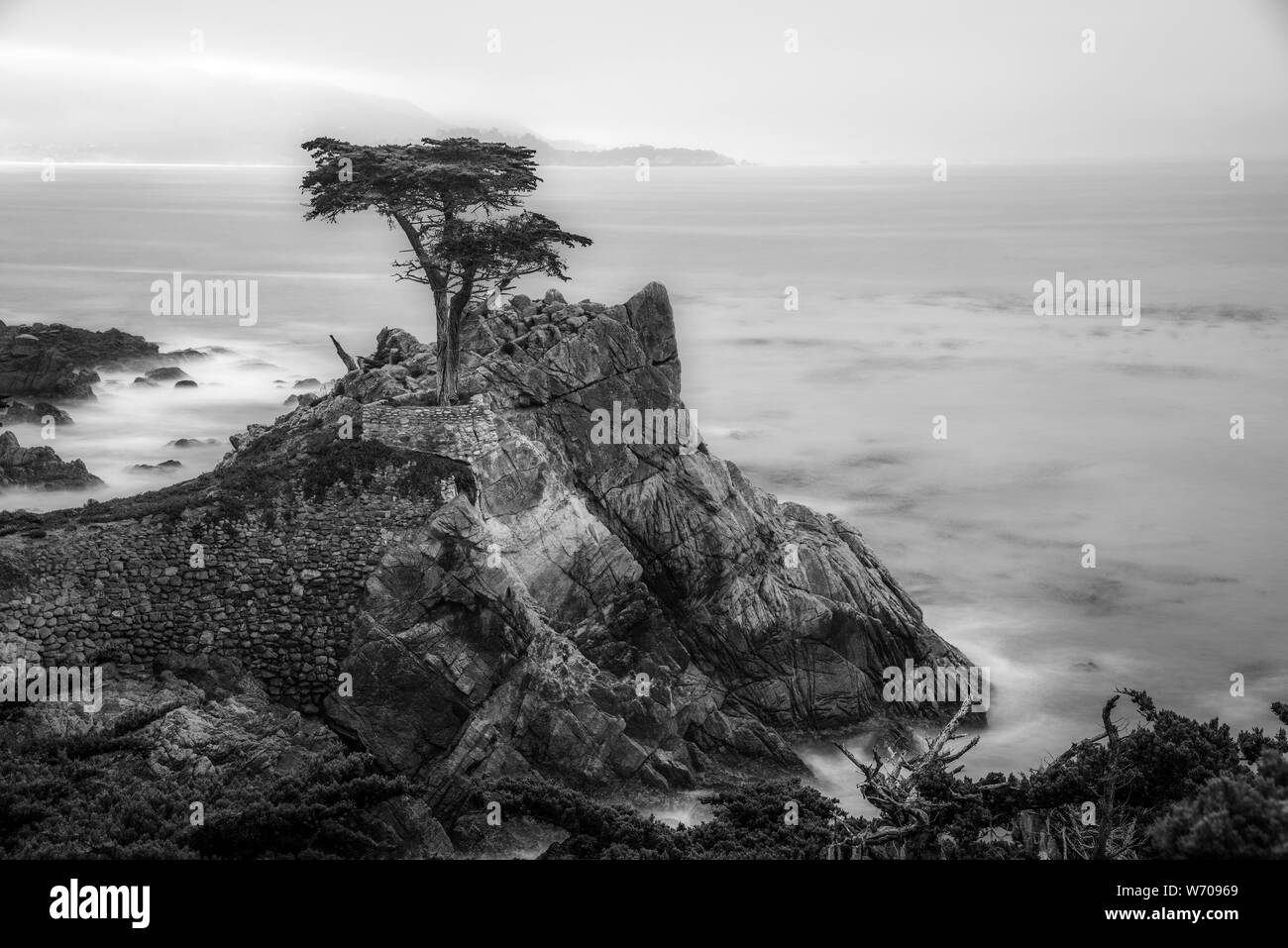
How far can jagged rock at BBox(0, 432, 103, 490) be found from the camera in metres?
30.5

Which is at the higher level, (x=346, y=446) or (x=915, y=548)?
(x=346, y=446)

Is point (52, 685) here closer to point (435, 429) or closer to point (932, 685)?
point (435, 429)

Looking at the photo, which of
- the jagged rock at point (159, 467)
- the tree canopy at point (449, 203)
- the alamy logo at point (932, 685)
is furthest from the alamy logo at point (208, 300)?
the alamy logo at point (932, 685)

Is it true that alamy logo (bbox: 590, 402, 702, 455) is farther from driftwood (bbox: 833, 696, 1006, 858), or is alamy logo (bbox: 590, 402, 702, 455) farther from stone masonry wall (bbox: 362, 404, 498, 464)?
driftwood (bbox: 833, 696, 1006, 858)

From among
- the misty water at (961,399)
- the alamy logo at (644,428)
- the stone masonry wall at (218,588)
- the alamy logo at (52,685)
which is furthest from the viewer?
the misty water at (961,399)

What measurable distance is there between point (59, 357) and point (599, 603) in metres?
30.3

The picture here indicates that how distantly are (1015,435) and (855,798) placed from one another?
36399 mm

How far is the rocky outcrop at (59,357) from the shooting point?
44.0 meters

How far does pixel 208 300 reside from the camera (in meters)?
66.0
